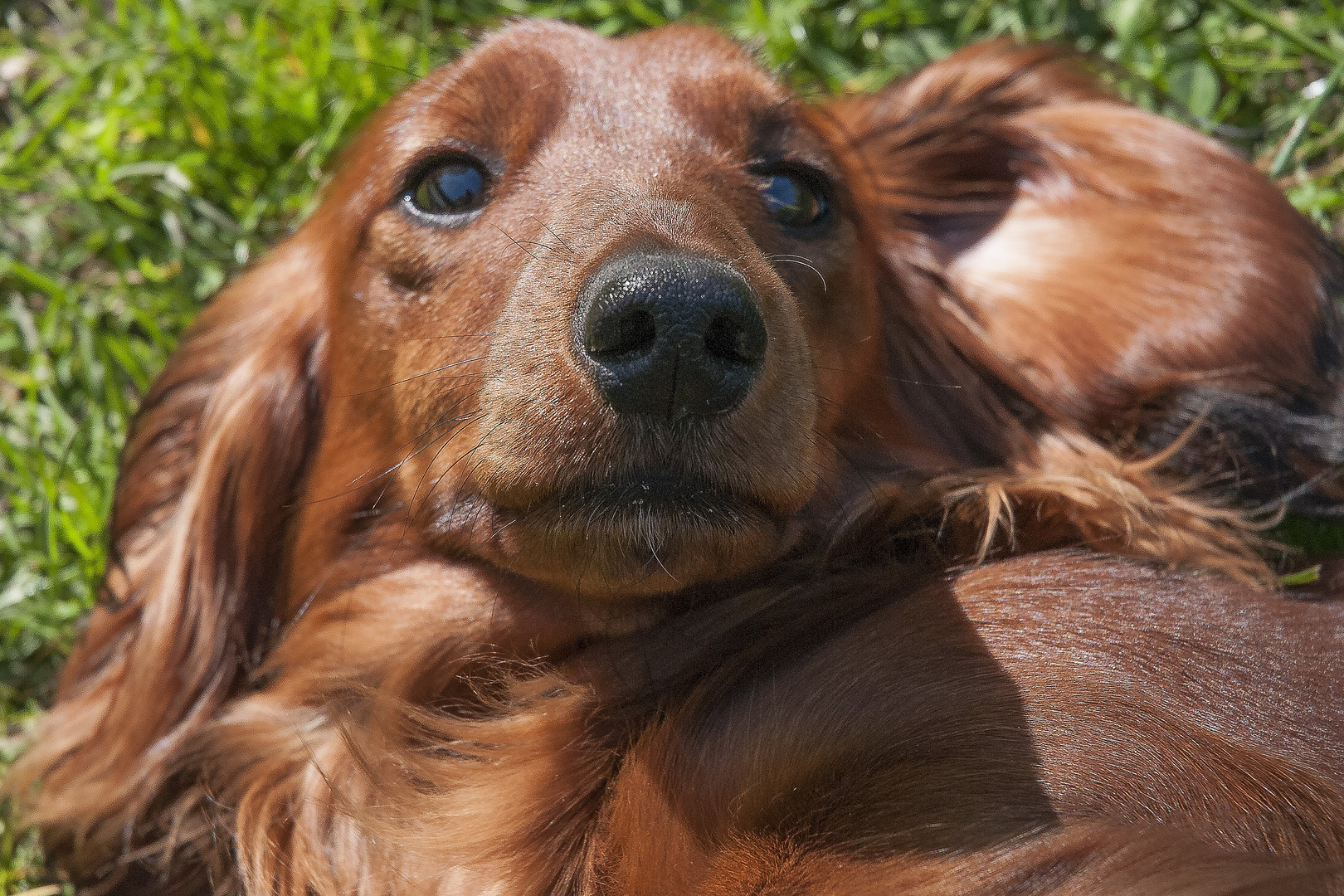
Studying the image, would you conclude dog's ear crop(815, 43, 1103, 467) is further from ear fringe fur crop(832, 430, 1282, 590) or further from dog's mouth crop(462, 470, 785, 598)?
dog's mouth crop(462, 470, 785, 598)

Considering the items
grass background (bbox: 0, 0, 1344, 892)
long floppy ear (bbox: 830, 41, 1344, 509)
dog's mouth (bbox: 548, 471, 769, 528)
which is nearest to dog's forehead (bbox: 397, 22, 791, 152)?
long floppy ear (bbox: 830, 41, 1344, 509)

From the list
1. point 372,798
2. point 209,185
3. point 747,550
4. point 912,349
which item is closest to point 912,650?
point 747,550

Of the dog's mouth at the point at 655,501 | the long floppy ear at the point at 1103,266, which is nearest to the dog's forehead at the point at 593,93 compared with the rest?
the long floppy ear at the point at 1103,266

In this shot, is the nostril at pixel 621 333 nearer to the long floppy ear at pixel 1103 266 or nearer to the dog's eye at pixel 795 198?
the dog's eye at pixel 795 198

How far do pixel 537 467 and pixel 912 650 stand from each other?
2.16 feet

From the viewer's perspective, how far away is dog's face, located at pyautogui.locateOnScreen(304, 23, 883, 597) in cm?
179

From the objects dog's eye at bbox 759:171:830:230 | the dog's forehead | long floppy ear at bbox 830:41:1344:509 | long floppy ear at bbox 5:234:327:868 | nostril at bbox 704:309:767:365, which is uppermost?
the dog's forehead

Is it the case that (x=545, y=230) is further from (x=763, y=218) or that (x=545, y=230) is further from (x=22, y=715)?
(x=22, y=715)

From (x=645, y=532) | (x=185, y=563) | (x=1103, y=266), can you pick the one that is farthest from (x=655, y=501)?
(x=1103, y=266)

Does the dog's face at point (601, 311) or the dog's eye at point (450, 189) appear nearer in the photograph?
the dog's face at point (601, 311)

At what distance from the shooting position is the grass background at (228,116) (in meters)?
3.45

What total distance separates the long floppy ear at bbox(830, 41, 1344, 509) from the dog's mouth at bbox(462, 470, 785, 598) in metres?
0.88

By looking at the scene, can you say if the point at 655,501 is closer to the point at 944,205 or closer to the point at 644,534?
the point at 644,534

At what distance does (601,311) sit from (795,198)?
0.78 m
